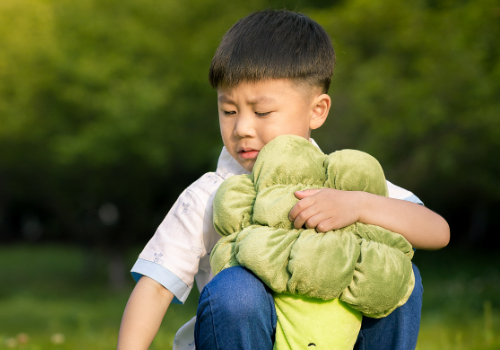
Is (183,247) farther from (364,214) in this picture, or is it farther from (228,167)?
(364,214)

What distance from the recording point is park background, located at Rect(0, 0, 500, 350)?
590 cm

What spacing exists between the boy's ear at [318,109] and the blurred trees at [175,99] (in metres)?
3.53

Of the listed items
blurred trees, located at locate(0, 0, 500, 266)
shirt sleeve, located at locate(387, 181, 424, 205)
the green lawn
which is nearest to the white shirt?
shirt sleeve, located at locate(387, 181, 424, 205)

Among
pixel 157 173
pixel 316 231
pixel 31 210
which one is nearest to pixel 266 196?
pixel 316 231

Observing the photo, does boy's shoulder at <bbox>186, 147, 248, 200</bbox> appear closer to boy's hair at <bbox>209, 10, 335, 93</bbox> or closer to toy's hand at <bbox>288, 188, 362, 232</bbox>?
boy's hair at <bbox>209, 10, 335, 93</bbox>

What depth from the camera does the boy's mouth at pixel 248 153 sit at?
1.89 m

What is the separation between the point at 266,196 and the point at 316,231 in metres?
0.18

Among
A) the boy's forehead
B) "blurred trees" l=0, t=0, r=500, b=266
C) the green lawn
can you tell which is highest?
the boy's forehead

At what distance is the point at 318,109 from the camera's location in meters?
2.04

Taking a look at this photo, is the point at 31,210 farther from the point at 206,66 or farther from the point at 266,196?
the point at 266,196

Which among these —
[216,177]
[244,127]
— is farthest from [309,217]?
[216,177]

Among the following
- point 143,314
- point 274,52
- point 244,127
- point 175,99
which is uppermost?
point 274,52

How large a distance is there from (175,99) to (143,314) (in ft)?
25.9

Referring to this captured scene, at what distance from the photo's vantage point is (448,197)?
10906mm
